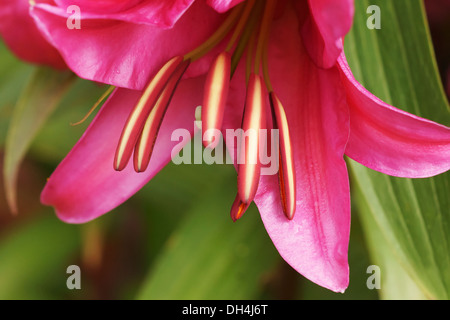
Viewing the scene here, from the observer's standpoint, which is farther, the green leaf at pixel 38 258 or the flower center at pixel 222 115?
the green leaf at pixel 38 258

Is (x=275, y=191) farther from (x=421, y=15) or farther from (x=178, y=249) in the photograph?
(x=178, y=249)

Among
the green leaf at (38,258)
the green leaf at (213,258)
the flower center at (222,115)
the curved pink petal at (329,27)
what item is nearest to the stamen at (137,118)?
the flower center at (222,115)

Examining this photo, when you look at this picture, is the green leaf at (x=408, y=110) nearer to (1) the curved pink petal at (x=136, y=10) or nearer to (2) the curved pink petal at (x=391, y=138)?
(2) the curved pink petal at (x=391, y=138)

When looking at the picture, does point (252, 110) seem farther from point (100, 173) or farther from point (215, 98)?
point (100, 173)

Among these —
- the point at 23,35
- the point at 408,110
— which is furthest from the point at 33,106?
the point at 408,110

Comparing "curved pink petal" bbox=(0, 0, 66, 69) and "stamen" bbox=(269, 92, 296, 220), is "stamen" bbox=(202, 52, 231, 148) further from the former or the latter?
"curved pink petal" bbox=(0, 0, 66, 69)
